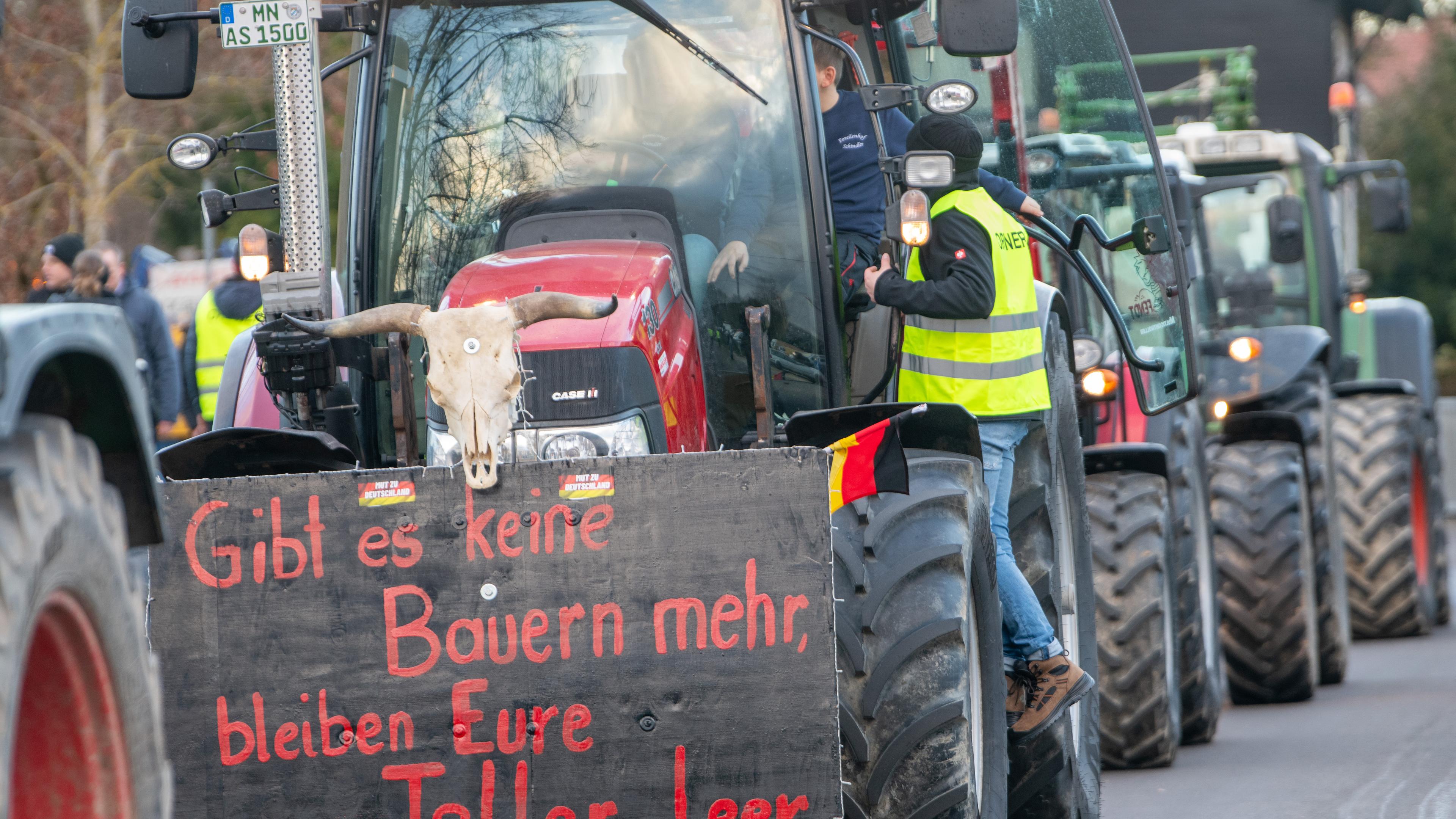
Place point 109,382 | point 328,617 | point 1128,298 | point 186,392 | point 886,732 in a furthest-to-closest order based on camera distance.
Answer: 1. point 186,392
2. point 1128,298
3. point 886,732
4. point 328,617
5. point 109,382

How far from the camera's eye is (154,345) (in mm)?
10914

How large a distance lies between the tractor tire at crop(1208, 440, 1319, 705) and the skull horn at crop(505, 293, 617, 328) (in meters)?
5.76

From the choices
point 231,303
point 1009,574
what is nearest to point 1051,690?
point 1009,574

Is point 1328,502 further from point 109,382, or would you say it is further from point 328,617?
point 109,382

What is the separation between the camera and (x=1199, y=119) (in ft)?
43.3

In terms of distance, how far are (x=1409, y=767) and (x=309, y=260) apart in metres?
4.92

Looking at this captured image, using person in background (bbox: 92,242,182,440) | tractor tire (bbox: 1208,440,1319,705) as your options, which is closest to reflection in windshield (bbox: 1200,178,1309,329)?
tractor tire (bbox: 1208,440,1319,705)

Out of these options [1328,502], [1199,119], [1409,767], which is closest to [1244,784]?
[1409,767]

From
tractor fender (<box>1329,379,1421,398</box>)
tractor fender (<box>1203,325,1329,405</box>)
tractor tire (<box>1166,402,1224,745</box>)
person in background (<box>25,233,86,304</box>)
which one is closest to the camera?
tractor tire (<box>1166,402,1224,745</box>)

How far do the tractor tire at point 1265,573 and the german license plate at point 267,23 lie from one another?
5.72m

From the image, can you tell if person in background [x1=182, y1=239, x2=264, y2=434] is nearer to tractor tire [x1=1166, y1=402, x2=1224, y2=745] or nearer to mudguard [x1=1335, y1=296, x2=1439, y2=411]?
tractor tire [x1=1166, y1=402, x2=1224, y2=745]

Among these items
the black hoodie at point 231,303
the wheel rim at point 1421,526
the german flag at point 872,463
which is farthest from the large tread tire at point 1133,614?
the wheel rim at point 1421,526

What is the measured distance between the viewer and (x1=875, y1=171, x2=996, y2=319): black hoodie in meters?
5.14

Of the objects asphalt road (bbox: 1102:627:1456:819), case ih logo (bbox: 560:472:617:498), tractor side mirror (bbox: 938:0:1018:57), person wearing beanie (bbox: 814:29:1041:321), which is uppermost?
tractor side mirror (bbox: 938:0:1018:57)
